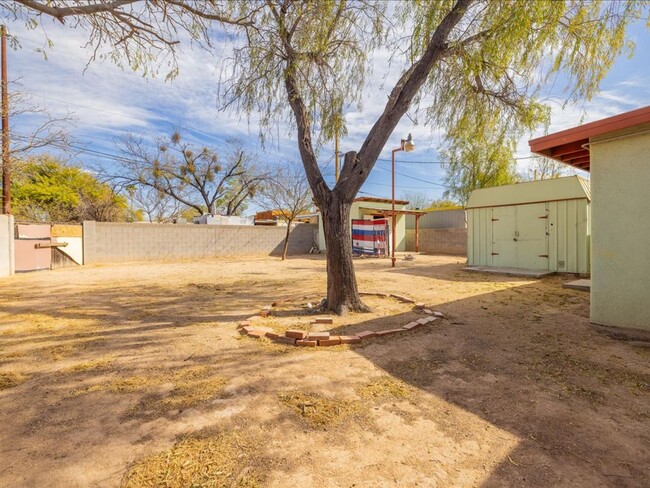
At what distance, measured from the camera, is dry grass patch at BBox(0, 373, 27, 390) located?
8.24 feet

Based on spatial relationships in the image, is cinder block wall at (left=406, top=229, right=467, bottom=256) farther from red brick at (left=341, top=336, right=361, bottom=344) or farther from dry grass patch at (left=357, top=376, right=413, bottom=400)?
dry grass patch at (left=357, top=376, right=413, bottom=400)

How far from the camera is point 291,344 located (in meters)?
3.45

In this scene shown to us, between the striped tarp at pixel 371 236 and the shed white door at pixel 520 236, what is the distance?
6758 mm

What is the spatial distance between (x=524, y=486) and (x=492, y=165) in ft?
54.9

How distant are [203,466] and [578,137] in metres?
5.22

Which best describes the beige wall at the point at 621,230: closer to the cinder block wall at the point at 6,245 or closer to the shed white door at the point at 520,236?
the shed white door at the point at 520,236

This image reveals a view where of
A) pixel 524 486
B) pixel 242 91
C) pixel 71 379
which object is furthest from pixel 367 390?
pixel 242 91

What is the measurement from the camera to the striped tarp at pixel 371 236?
16.7 m

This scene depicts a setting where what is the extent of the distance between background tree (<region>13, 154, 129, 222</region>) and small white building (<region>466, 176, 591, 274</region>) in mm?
19578

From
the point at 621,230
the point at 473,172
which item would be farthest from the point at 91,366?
the point at 473,172

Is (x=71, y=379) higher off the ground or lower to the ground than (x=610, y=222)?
lower

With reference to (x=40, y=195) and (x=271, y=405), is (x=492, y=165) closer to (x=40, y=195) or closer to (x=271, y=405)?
(x=271, y=405)

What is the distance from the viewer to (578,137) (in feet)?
13.2

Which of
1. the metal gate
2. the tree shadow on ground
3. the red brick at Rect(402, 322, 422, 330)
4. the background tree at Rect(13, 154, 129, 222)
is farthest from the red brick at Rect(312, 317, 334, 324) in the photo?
the background tree at Rect(13, 154, 129, 222)
